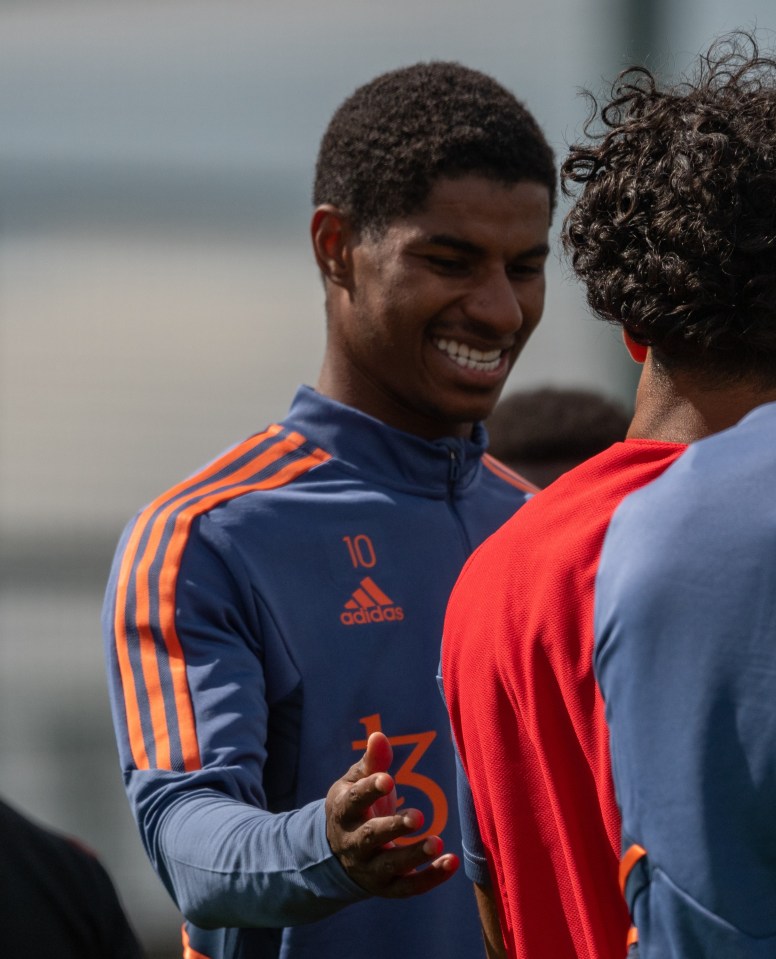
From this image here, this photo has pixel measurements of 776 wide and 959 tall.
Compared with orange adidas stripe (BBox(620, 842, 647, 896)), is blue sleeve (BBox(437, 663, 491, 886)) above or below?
below

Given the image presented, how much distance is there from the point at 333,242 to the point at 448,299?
9.9 inches

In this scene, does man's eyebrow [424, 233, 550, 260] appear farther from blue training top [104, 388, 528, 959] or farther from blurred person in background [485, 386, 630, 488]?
blurred person in background [485, 386, 630, 488]

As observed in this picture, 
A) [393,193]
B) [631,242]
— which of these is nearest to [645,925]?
[631,242]

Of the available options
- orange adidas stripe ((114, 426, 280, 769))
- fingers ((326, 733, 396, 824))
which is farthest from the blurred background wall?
fingers ((326, 733, 396, 824))

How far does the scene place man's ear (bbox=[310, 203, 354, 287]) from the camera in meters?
2.41

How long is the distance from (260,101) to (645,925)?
366 cm

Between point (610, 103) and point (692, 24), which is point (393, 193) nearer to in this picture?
point (610, 103)

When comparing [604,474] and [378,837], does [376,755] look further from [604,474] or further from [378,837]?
[604,474]

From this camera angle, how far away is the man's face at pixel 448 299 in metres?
2.29

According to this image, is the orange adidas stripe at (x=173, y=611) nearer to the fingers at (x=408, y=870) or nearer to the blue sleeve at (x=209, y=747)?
the blue sleeve at (x=209, y=747)

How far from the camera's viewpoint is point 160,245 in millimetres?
4484

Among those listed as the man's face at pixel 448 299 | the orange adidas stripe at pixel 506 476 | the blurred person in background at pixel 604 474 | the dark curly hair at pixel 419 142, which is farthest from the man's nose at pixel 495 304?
the blurred person in background at pixel 604 474

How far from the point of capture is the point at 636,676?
122 cm

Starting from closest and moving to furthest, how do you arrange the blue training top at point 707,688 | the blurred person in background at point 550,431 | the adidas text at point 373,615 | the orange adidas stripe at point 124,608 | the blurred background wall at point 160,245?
the blue training top at point 707,688 < the orange adidas stripe at point 124,608 < the adidas text at point 373,615 < the blurred person in background at point 550,431 < the blurred background wall at point 160,245
